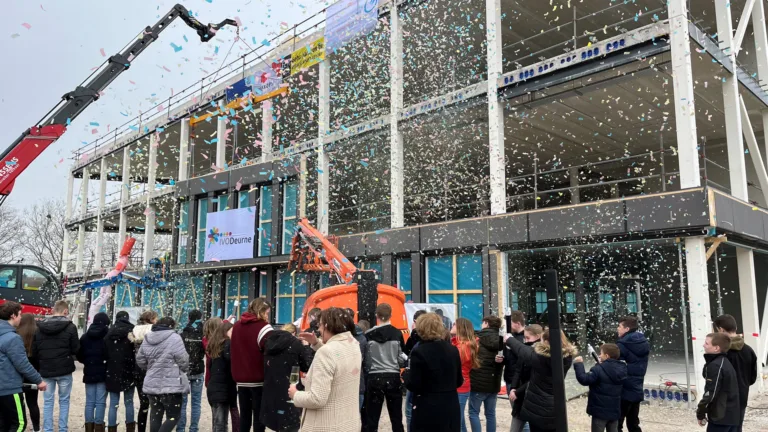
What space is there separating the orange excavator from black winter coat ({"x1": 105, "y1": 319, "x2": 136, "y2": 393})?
303cm

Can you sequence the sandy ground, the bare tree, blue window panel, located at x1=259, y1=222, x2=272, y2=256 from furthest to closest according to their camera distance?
the bare tree, blue window panel, located at x1=259, y1=222, x2=272, y2=256, the sandy ground

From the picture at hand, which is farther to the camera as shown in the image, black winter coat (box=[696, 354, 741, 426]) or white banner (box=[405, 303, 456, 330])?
white banner (box=[405, 303, 456, 330])

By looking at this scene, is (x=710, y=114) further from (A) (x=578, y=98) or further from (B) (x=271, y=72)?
(B) (x=271, y=72)

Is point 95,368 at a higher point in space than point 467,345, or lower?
lower

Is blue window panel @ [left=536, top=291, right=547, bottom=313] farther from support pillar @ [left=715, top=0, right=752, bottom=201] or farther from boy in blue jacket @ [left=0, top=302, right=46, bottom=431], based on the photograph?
boy in blue jacket @ [left=0, top=302, right=46, bottom=431]

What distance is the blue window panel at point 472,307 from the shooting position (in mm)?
14266

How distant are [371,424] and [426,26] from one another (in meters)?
13.8

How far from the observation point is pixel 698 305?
33.8 feet

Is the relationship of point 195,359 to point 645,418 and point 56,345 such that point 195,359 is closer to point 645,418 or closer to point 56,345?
point 56,345

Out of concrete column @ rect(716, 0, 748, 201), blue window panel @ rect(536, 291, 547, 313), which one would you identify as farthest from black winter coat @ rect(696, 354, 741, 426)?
blue window panel @ rect(536, 291, 547, 313)

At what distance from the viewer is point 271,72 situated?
2114 cm

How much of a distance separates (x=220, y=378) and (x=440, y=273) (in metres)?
9.96

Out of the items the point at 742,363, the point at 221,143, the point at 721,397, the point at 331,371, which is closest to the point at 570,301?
the point at 221,143

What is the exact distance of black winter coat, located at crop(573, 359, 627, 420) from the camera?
541cm
